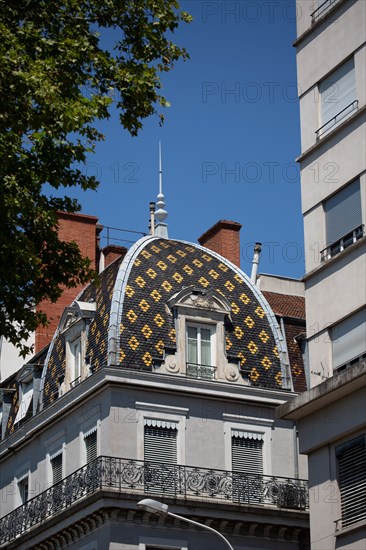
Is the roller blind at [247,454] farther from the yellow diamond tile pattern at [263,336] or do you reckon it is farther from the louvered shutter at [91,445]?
the louvered shutter at [91,445]

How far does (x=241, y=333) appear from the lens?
41.4 m

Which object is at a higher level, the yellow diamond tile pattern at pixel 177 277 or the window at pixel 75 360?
the yellow diamond tile pattern at pixel 177 277

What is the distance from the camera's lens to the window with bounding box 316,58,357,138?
1105 inches

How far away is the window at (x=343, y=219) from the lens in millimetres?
27188

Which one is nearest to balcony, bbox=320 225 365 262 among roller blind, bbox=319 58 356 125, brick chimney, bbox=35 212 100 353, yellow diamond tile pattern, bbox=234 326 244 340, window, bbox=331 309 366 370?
window, bbox=331 309 366 370

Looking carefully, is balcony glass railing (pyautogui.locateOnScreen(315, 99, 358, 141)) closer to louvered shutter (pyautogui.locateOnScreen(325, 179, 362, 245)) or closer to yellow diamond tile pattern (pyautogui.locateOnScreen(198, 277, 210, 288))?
louvered shutter (pyautogui.locateOnScreen(325, 179, 362, 245))

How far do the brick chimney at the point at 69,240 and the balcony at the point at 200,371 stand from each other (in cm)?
1059

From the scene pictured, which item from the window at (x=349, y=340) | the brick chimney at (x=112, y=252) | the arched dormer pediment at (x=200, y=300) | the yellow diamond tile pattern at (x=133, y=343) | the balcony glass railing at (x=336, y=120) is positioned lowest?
the window at (x=349, y=340)

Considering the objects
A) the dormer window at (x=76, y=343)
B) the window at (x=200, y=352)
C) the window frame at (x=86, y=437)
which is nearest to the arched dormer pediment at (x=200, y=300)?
the window at (x=200, y=352)

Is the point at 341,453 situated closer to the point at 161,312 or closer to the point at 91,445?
the point at 91,445

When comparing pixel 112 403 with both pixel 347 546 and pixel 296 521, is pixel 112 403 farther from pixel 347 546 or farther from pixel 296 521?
pixel 347 546

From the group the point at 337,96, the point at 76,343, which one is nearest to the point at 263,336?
the point at 76,343

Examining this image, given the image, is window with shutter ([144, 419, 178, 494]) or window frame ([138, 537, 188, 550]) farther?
window with shutter ([144, 419, 178, 494])

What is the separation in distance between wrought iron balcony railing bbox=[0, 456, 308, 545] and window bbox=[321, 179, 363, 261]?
11.9 metres
